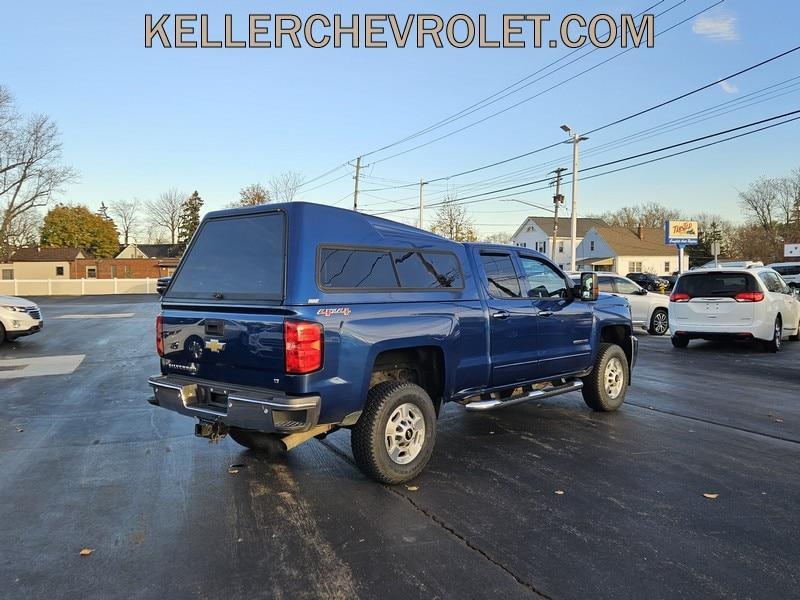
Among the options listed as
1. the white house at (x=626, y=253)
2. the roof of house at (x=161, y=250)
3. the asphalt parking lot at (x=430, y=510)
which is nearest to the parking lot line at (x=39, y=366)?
the asphalt parking lot at (x=430, y=510)

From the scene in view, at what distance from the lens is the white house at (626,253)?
67.4 m

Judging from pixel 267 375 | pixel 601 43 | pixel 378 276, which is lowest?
pixel 267 375

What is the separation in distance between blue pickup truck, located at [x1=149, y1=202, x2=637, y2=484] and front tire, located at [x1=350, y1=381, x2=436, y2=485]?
1cm

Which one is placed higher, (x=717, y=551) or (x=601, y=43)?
(x=601, y=43)

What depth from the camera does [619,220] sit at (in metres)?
102

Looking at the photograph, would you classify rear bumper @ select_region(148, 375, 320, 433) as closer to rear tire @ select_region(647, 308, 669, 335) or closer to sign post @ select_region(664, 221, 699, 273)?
rear tire @ select_region(647, 308, 669, 335)

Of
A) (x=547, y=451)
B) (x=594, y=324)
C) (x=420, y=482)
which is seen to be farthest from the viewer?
(x=594, y=324)

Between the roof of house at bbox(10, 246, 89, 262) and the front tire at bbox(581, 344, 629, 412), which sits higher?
the roof of house at bbox(10, 246, 89, 262)

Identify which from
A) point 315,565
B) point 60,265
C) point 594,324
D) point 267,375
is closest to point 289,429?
point 267,375

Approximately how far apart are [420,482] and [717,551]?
6.91 feet

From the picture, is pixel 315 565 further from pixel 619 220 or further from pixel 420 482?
pixel 619 220

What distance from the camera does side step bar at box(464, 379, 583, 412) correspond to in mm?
5453

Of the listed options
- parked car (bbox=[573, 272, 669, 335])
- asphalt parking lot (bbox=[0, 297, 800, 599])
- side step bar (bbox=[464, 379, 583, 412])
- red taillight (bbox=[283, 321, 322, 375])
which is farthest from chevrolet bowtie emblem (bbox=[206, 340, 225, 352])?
parked car (bbox=[573, 272, 669, 335])

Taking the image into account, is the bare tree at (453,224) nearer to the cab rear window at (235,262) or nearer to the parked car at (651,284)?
the parked car at (651,284)
